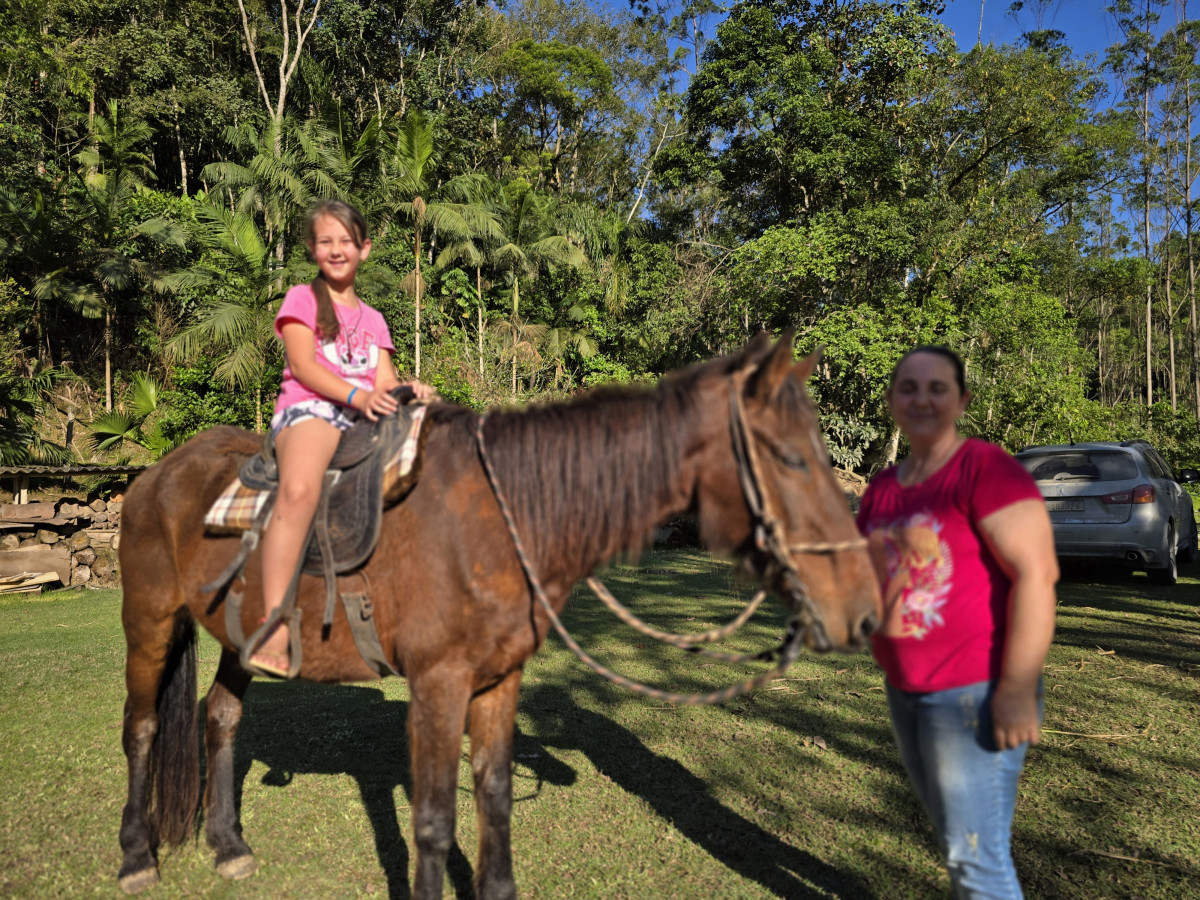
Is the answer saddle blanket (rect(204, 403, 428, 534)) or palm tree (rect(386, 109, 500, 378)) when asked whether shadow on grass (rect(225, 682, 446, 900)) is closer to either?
saddle blanket (rect(204, 403, 428, 534))

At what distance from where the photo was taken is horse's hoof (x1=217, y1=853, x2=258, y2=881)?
3.00 m

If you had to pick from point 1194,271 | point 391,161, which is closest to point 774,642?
point 391,161

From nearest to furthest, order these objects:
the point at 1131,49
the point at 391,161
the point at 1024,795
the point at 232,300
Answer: the point at 1024,795, the point at 232,300, the point at 391,161, the point at 1131,49

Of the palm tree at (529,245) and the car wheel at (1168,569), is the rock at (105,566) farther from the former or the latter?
the car wheel at (1168,569)

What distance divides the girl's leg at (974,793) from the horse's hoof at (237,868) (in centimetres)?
283

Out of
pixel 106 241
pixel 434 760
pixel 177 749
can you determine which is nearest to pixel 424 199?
pixel 106 241

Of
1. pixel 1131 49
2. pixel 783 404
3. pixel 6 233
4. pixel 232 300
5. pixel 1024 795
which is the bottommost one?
pixel 1024 795

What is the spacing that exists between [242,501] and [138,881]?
172 cm

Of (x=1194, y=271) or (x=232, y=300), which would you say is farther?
(x=1194, y=271)

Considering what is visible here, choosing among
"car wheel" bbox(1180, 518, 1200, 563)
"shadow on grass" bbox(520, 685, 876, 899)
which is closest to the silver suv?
"car wheel" bbox(1180, 518, 1200, 563)

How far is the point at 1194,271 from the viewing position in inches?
1483

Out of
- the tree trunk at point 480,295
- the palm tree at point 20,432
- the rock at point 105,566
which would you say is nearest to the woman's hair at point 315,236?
the palm tree at point 20,432

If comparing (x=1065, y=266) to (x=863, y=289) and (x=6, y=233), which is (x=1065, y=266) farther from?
(x=6, y=233)

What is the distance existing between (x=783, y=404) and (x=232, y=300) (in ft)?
61.1
